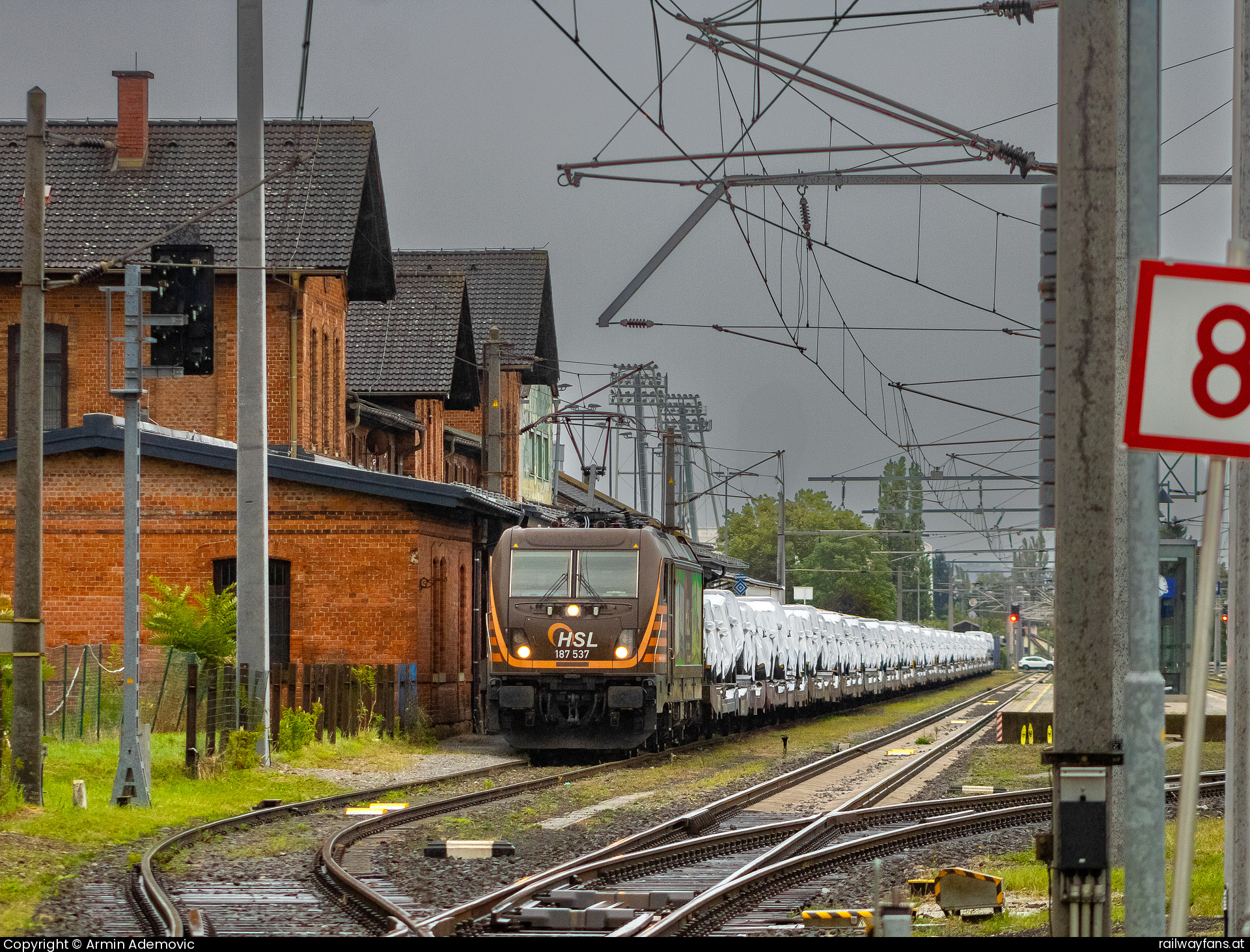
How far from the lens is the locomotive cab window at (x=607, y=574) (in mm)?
24500

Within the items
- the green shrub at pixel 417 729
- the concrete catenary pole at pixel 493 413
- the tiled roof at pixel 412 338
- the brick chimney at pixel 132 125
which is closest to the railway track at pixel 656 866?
the green shrub at pixel 417 729

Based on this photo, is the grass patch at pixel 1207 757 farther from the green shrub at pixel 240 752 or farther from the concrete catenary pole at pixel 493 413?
the concrete catenary pole at pixel 493 413

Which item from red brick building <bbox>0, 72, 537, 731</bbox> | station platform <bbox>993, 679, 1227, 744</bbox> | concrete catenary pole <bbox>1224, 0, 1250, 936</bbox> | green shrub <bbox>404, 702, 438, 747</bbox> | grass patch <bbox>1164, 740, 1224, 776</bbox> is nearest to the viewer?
concrete catenary pole <bbox>1224, 0, 1250, 936</bbox>

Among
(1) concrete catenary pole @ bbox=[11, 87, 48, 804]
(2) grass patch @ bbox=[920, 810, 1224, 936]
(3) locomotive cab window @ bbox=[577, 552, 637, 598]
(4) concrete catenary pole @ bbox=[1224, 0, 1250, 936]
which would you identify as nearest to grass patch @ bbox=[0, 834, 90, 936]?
(1) concrete catenary pole @ bbox=[11, 87, 48, 804]

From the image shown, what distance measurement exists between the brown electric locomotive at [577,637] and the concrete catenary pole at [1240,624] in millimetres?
15650

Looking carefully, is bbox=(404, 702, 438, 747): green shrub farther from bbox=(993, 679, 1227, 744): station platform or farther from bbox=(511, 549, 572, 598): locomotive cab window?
bbox=(993, 679, 1227, 744): station platform

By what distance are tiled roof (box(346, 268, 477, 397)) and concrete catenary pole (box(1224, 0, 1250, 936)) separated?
117 ft

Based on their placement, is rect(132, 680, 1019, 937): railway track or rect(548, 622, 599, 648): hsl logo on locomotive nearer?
rect(132, 680, 1019, 937): railway track

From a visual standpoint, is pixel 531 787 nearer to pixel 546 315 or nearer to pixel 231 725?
pixel 231 725

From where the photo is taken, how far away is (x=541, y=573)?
24734mm

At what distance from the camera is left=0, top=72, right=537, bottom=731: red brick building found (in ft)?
94.9

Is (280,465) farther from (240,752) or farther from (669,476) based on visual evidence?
(669,476)

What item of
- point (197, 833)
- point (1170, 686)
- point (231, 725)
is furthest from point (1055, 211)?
point (1170, 686)

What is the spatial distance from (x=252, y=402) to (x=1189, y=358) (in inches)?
672
